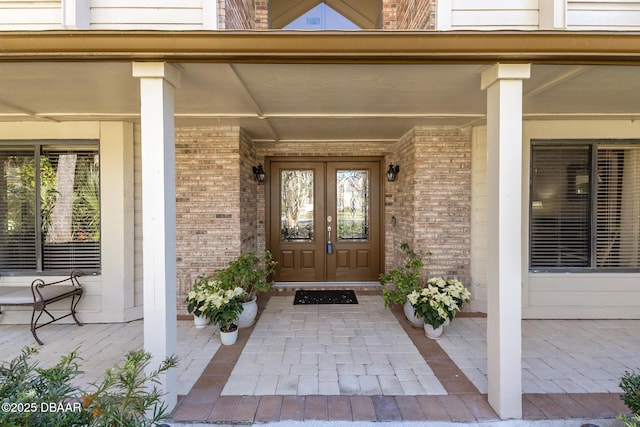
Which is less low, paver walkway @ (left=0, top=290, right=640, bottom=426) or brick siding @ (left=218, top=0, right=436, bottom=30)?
brick siding @ (left=218, top=0, right=436, bottom=30)

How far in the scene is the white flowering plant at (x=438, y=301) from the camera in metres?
3.51

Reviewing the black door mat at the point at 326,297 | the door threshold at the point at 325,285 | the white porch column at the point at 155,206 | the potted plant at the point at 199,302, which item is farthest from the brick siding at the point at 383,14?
the door threshold at the point at 325,285

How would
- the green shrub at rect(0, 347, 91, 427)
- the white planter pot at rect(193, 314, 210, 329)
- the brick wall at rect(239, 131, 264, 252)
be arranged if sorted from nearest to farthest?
1. the green shrub at rect(0, 347, 91, 427)
2. the white planter pot at rect(193, 314, 210, 329)
3. the brick wall at rect(239, 131, 264, 252)

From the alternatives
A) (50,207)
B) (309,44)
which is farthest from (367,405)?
(50,207)

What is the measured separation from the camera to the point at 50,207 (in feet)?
14.0

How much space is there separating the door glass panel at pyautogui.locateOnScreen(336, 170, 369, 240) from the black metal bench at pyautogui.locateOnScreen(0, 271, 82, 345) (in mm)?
3871

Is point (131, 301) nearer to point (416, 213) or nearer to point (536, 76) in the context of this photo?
point (416, 213)

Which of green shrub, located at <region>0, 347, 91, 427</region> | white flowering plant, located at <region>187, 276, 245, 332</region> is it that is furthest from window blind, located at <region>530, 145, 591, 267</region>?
green shrub, located at <region>0, 347, 91, 427</region>

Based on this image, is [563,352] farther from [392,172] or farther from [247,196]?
[247,196]

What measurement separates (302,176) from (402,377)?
3.77 metres

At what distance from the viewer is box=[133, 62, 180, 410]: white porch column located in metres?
2.28

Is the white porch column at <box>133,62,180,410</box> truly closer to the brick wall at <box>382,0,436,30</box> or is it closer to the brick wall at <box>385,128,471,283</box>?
the brick wall at <box>382,0,436,30</box>

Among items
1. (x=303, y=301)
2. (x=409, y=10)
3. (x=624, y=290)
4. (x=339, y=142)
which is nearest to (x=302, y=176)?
(x=339, y=142)

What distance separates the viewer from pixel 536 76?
8.74 ft
